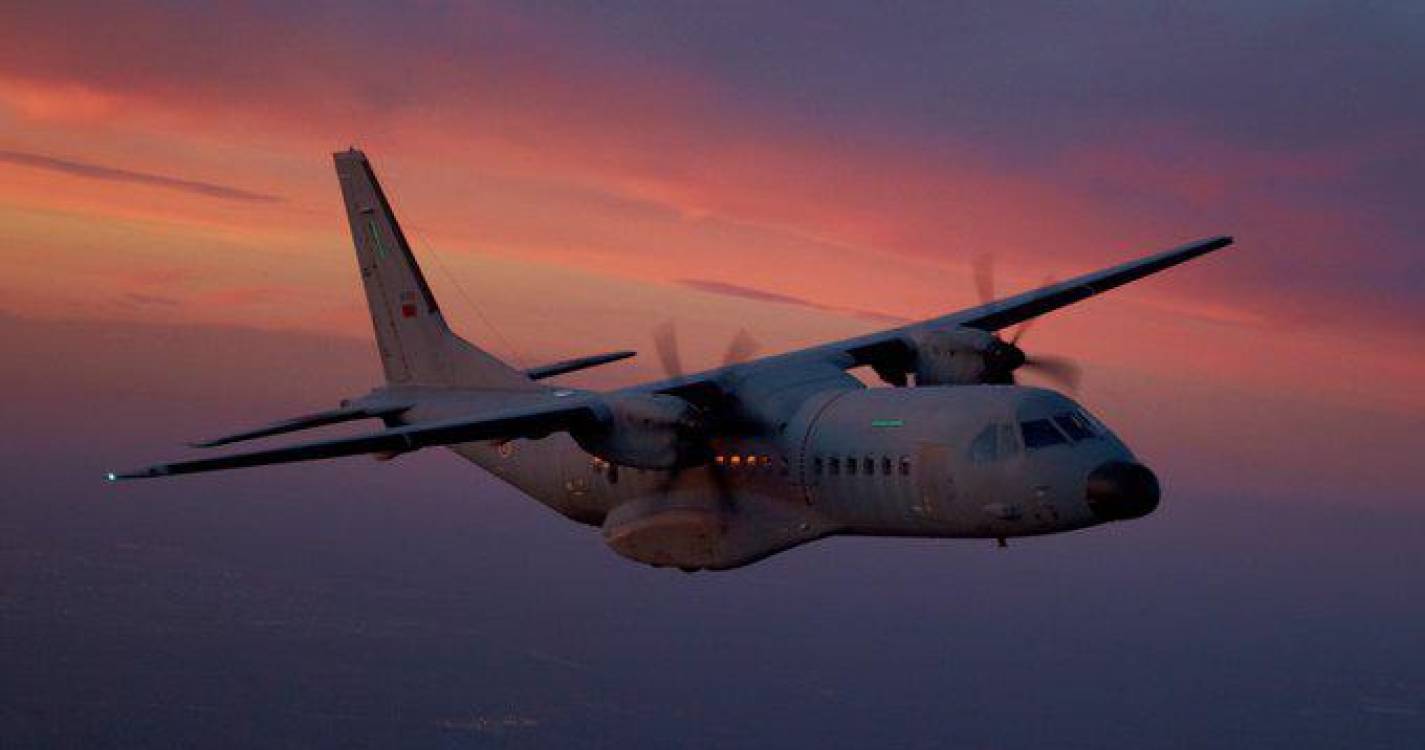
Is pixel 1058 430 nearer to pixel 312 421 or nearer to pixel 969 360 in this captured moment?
pixel 969 360

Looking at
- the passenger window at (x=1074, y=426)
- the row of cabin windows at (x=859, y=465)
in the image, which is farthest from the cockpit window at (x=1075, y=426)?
the row of cabin windows at (x=859, y=465)

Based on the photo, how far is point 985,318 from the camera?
113ft

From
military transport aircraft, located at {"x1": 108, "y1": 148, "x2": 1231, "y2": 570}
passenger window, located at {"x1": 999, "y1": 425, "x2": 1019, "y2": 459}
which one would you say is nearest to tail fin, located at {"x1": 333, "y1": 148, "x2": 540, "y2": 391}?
military transport aircraft, located at {"x1": 108, "y1": 148, "x2": 1231, "y2": 570}

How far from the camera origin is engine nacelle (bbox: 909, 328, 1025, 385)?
101 feet

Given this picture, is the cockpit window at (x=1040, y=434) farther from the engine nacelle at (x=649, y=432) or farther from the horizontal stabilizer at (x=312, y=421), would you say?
the horizontal stabilizer at (x=312, y=421)

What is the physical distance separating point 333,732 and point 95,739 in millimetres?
24832

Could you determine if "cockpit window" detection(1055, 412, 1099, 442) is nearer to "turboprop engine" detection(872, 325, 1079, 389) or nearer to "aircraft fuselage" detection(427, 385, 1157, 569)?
"aircraft fuselage" detection(427, 385, 1157, 569)

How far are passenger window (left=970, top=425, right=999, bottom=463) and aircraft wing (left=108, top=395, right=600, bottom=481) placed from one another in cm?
757

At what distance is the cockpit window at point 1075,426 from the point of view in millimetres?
24203

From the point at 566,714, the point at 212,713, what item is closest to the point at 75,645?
the point at 212,713

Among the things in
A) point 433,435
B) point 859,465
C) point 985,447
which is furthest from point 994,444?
point 433,435

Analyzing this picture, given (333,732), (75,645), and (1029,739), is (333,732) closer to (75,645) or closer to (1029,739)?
(75,645)

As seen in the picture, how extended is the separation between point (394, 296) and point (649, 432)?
1244 cm

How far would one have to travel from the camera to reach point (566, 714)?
187250mm
